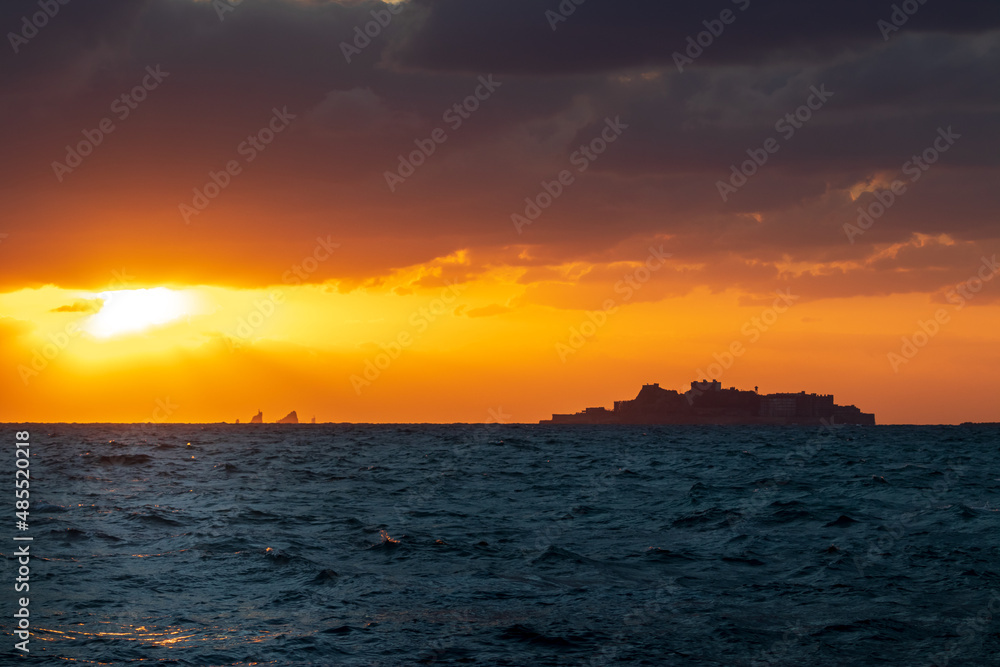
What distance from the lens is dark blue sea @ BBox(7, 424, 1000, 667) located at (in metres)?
16.6

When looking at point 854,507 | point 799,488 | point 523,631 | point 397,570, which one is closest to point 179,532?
point 397,570

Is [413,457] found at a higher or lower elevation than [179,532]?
higher

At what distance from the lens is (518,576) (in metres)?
23.4

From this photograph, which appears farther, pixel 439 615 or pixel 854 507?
pixel 854 507

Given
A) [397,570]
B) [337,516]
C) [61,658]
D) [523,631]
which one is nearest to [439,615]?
[523,631]

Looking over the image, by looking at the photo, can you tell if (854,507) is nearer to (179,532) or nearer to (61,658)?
(179,532)

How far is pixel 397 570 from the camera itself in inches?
961

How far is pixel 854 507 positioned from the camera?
1467 inches

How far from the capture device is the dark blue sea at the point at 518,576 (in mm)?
16562

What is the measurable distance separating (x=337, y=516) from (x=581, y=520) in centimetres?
1008

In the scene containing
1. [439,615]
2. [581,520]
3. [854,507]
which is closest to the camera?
[439,615]

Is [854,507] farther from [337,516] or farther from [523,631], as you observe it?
[523,631]

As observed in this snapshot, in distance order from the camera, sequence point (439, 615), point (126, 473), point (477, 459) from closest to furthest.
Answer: point (439, 615) → point (126, 473) → point (477, 459)

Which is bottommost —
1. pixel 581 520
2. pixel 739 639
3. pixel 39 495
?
pixel 739 639
